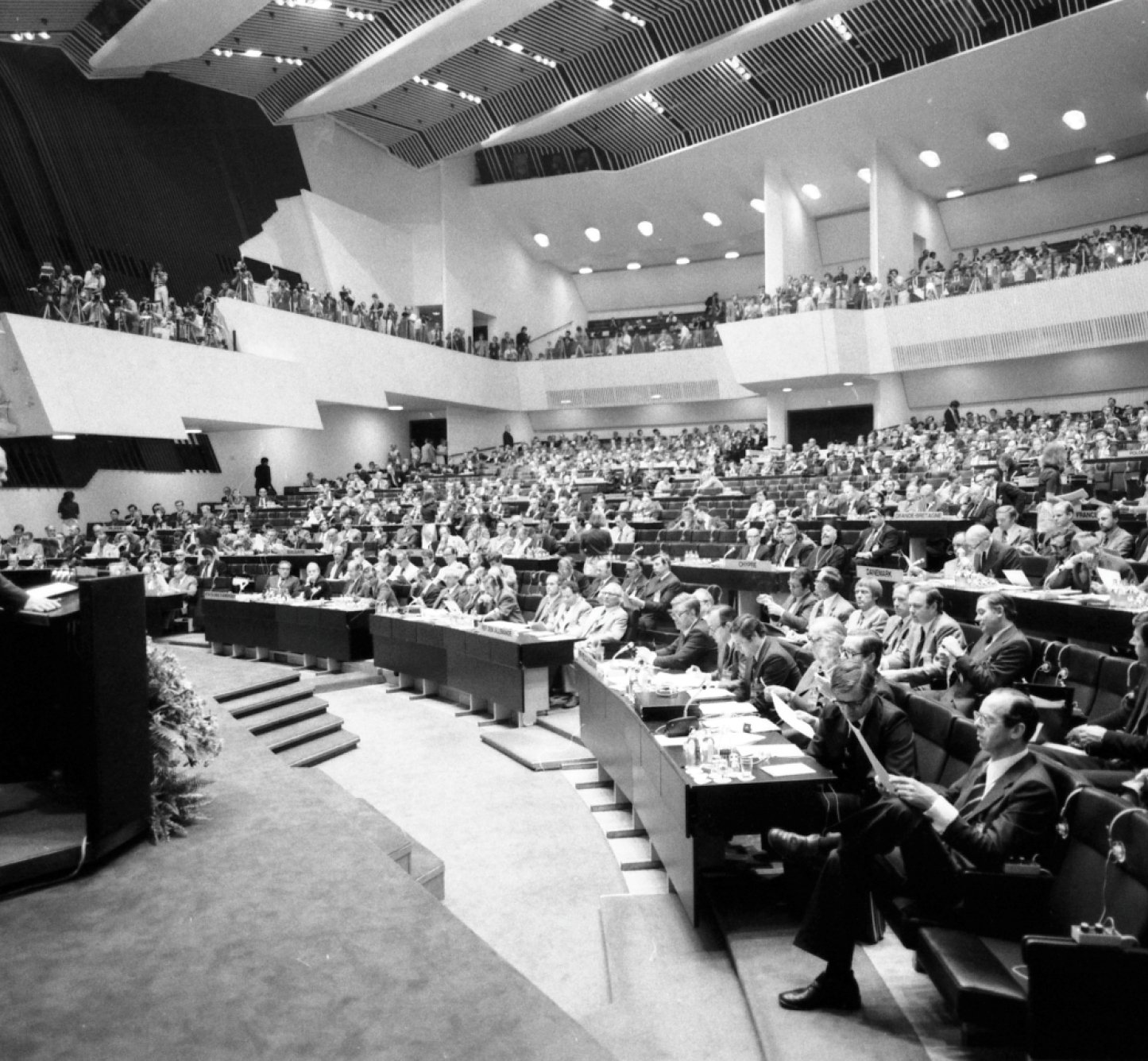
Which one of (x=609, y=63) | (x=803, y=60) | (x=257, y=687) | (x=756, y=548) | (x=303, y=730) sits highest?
(x=609, y=63)

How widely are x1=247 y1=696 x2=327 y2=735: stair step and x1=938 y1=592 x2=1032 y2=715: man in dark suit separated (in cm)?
460

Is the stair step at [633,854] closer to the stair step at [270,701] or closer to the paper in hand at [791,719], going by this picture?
the paper in hand at [791,719]

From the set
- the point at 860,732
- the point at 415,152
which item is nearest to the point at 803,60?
the point at 415,152

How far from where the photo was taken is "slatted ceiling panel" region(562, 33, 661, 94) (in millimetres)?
18766

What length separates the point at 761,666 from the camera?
5223 mm

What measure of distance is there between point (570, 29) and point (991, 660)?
17.0m

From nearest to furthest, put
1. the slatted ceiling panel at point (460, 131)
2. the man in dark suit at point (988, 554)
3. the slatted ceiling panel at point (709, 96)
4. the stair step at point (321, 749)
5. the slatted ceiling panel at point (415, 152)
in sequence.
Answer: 1. the stair step at point (321, 749)
2. the man in dark suit at point (988, 554)
3. the slatted ceiling panel at point (709, 96)
4. the slatted ceiling panel at point (460, 131)
5. the slatted ceiling panel at point (415, 152)

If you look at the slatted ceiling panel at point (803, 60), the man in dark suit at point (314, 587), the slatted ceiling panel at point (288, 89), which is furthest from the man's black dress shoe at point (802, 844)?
the slatted ceiling panel at point (288, 89)

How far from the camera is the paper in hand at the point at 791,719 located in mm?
4191

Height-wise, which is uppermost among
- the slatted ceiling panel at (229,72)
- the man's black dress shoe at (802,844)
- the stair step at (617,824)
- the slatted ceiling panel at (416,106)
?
the slatted ceiling panel at (416,106)

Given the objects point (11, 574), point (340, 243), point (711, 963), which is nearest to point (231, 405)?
point (340, 243)

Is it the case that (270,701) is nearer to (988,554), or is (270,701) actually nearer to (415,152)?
(988,554)

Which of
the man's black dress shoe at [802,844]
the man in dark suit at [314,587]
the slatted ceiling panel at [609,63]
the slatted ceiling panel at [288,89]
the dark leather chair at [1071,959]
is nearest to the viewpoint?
the dark leather chair at [1071,959]

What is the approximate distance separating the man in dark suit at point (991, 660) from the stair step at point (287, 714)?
4.60m
